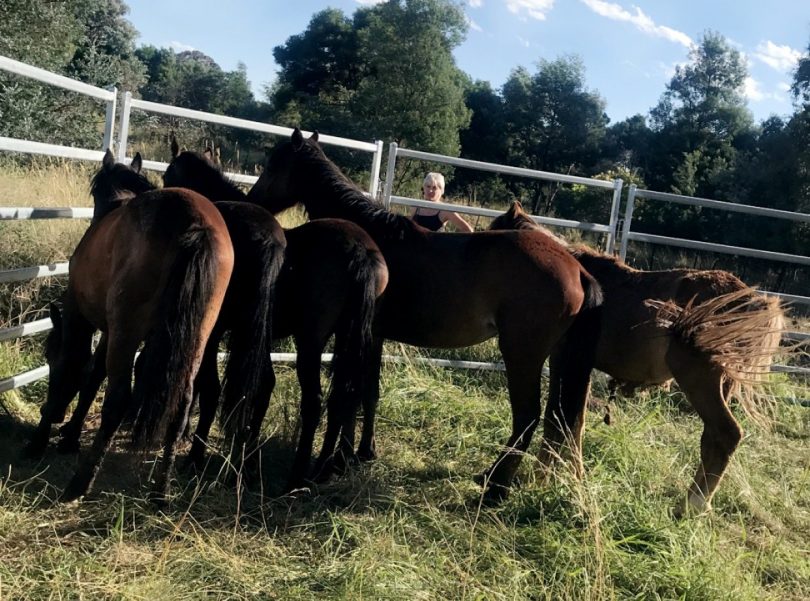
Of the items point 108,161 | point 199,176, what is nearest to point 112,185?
point 108,161

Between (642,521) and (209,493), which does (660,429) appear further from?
(209,493)

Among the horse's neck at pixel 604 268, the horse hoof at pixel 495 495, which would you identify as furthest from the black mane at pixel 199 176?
the horse's neck at pixel 604 268

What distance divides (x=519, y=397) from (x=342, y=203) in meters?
1.61

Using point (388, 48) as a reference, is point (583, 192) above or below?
below

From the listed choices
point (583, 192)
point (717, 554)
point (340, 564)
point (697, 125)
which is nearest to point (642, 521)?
point (717, 554)

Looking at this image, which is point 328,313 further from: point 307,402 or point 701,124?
point 701,124

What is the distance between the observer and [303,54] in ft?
→ 115

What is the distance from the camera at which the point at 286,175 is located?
167 inches

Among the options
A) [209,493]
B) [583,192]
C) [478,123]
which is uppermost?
[478,123]

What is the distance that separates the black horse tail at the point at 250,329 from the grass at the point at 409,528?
35 centimetres

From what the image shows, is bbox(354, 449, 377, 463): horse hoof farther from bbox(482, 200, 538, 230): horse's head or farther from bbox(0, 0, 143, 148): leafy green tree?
bbox(0, 0, 143, 148): leafy green tree

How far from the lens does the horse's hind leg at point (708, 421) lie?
11.8 ft

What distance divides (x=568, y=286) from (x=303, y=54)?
34.6 m

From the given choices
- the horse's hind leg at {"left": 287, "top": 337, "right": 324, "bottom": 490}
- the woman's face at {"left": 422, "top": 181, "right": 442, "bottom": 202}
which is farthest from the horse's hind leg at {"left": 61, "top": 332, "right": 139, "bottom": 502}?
the woman's face at {"left": 422, "top": 181, "right": 442, "bottom": 202}
